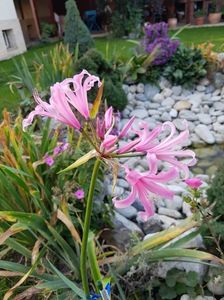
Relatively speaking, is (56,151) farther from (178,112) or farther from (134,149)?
(178,112)

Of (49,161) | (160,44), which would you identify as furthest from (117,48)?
(49,161)

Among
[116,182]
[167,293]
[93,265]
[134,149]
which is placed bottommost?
[167,293]

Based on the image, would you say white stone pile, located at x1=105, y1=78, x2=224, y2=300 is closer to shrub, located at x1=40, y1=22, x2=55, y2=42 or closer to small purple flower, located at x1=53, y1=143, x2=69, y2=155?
small purple flower, located at x1=53, y1=143, x2=69, y2=155

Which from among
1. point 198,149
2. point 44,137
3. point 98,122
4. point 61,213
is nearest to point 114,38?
point 198,149

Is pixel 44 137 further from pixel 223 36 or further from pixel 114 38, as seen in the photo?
pixel 114 38

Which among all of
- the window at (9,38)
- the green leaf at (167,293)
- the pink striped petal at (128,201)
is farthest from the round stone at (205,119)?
the window at (9,38)

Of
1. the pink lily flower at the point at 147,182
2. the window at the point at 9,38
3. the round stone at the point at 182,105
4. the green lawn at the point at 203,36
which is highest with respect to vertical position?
the pink lily flower at the point at 147,182

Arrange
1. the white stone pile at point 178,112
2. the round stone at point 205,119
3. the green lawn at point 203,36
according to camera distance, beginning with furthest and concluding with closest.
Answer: the green lawn at point 203,36 < the round stone at point 205,119 < the white stone pile at point 178,112

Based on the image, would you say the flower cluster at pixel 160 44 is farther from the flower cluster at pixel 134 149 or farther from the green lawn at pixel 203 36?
the flower cluster at pixel 134 149
